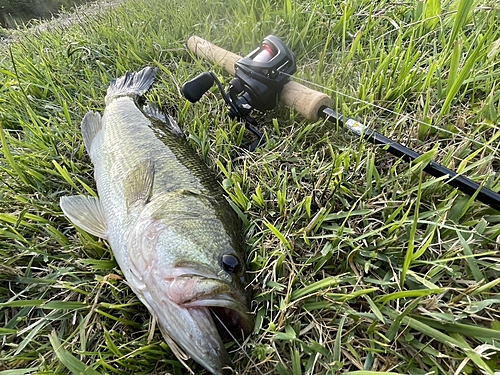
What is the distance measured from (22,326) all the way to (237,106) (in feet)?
6.01

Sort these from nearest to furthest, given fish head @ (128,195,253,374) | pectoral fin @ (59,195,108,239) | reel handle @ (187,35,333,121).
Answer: fish head @ (128,195,253,374) → pectoral fin @ (59,195,108,239) → reel handle @ (187,35,333,121)

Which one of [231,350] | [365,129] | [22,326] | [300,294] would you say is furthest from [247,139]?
[22,326]

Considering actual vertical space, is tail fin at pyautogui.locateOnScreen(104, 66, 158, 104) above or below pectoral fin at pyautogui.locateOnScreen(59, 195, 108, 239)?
above

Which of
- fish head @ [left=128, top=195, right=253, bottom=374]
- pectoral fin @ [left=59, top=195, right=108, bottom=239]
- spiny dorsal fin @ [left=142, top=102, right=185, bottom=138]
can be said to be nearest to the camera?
fish head @ [left=128, top=195, right=253, bottom=374]

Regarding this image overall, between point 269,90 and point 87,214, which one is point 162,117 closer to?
point 269,90

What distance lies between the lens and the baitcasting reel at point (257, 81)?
2350mm

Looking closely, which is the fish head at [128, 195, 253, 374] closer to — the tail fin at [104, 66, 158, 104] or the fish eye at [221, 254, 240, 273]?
the fish eye at [221, 254, 240, 273]

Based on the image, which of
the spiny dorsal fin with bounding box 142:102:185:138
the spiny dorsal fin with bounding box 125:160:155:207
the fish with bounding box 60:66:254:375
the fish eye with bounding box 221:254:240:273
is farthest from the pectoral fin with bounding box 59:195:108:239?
the fish eye with bounding box 221:254:240:273

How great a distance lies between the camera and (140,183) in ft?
6.95

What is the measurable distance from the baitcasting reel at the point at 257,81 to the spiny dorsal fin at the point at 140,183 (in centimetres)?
63

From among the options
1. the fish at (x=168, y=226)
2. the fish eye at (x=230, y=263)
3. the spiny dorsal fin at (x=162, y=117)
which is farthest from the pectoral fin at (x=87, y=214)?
the fish eye at (x=230, y=263)

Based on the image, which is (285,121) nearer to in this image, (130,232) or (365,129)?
(365,129)

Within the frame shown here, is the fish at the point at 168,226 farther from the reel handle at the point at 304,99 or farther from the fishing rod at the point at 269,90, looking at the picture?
the reel handle at the point at 304,99

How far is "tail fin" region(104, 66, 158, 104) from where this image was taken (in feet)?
9.44
